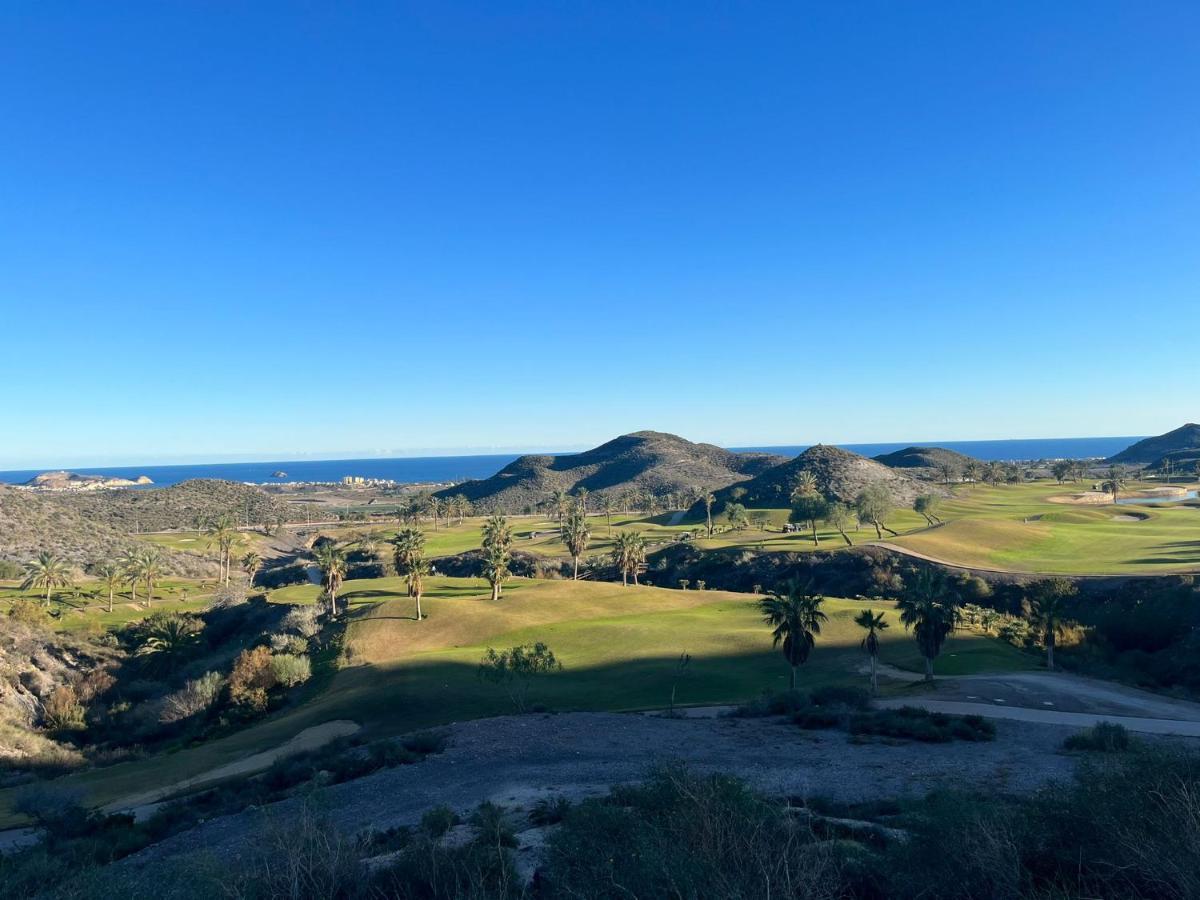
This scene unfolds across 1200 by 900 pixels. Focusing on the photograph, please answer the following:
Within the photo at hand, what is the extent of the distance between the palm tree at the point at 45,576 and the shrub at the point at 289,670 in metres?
45.9

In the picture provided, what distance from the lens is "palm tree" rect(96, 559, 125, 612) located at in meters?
82.6

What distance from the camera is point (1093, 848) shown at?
35.1ft

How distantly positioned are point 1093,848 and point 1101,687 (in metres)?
35.5

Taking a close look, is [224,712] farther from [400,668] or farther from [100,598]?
[100,598]

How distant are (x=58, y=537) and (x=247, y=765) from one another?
106633 mm

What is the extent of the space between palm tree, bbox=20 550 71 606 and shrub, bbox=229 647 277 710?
4354 cm

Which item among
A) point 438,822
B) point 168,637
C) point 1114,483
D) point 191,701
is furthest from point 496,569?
point 1114,483

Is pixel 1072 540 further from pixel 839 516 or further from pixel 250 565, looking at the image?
pixel 250 565

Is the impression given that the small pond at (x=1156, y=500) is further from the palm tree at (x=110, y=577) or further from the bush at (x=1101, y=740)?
the palm tree at (x=110, y=577)

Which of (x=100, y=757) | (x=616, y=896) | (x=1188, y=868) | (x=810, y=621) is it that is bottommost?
(x=100, y=757)

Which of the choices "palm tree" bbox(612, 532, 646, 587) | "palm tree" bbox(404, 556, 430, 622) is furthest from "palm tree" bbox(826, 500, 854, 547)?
"palm tree" bbox(404, 556, 430, 622)

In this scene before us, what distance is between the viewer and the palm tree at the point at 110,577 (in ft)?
271

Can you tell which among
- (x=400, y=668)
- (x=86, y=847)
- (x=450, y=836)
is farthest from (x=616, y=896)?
(x=400, y=668)

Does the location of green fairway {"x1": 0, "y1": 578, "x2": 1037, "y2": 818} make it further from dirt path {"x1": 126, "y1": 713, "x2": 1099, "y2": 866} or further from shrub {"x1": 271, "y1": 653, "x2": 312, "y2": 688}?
dirt path {"x1": 126, "y1": 713, "x2": 1099, "y2": 866}
